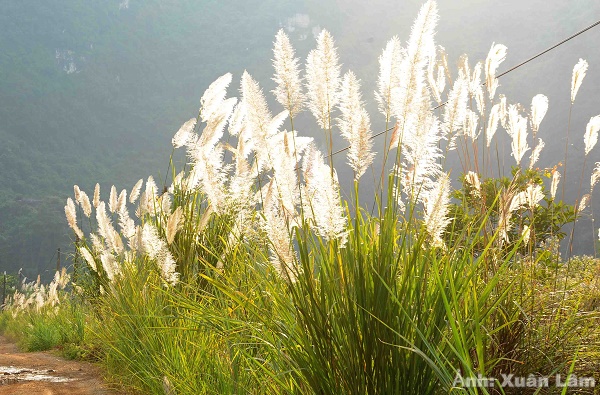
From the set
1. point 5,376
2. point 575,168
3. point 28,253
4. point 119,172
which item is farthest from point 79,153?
point 5,376

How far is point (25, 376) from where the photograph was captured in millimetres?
4527

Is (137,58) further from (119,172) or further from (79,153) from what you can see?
(119,172)

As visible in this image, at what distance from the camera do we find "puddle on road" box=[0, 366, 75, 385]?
14.1 ft

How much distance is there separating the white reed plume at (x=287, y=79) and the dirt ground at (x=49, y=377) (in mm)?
2493

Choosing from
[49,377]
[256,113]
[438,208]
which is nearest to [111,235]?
[49,377]

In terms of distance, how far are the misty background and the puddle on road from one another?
196 feet

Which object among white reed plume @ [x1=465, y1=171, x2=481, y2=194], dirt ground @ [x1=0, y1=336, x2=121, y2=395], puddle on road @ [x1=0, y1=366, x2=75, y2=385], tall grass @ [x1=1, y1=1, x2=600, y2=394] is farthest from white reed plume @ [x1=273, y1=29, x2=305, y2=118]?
puddle on road @ [x1=0, y1=366, x2=75, y2=385]

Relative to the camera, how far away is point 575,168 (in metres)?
59.1

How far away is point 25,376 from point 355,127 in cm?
387

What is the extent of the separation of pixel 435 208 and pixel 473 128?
1.43 meters

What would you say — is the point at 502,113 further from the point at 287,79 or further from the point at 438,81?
the point at 287,79

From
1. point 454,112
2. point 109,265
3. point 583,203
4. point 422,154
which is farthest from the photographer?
point 109,265

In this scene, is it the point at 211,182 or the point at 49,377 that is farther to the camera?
the point at 49,377

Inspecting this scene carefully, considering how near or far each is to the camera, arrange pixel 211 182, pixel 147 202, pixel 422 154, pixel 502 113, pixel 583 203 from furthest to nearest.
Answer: pixel 147 202 < pixel 502 113 < pixel 583 203 < pixel 211 182 < pixel 422 154
